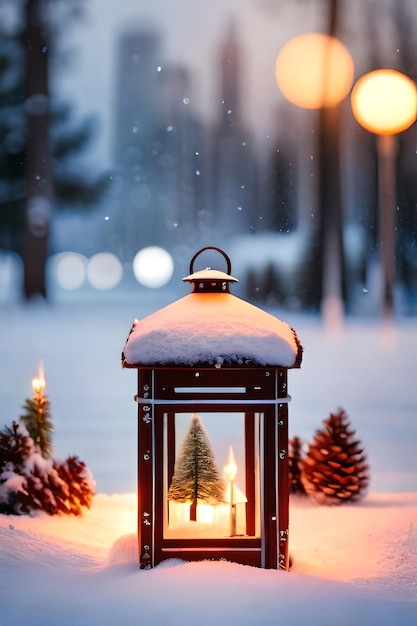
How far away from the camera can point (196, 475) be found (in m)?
3.41

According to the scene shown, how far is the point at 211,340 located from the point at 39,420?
178cm

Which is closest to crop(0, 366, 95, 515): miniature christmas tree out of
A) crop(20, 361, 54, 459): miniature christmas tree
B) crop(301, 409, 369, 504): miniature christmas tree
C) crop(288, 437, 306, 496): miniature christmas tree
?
crop(20, 361, 54, 459): miniature christmas tree

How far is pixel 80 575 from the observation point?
3252mm

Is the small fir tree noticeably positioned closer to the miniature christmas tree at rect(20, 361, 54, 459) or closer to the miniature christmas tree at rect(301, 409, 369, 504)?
the miniature christmas tree at rect(20, 361, 54, 459)

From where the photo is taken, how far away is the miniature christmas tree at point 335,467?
4.71 meters

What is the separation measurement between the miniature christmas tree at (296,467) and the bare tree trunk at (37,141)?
6.67ft

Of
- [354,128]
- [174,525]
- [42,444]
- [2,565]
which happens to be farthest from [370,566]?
[354,128]

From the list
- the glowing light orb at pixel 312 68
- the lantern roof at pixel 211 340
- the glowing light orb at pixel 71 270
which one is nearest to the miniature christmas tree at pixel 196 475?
the lantern roof at pixel 211 340

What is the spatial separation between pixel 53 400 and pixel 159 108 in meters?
2.06

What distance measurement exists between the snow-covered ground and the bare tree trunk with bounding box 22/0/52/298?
46 cm

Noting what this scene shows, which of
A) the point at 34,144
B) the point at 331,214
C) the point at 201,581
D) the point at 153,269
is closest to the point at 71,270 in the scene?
the point at 153,269

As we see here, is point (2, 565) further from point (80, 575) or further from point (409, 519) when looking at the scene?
point (409, 519)

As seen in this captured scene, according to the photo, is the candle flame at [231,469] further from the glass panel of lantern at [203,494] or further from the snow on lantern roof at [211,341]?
the snow on lantern roof at [211,341]

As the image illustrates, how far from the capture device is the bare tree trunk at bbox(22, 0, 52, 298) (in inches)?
208
